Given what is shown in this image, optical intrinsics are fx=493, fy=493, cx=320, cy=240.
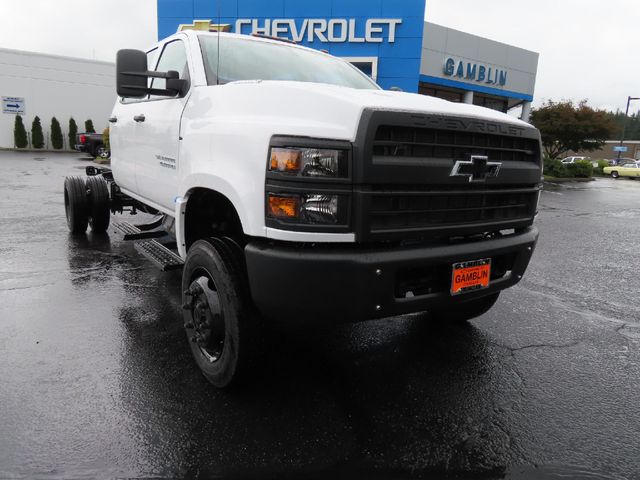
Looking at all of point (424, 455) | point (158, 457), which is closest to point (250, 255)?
point (158, 457)

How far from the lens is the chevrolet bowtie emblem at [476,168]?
258 cm

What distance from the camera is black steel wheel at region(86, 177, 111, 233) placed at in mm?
6559

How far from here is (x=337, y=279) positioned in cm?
231

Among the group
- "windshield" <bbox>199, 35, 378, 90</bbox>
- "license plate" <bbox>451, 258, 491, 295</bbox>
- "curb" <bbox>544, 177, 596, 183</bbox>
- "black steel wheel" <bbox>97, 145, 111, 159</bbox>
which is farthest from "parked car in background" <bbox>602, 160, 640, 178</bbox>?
"license plate" <bbox>451, 258, 491, 295</bbox>

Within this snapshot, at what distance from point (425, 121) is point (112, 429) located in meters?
2.22

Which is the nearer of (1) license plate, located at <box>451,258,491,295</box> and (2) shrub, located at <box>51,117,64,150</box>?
(1) license plate, located at <box>451,258,491,295</box>

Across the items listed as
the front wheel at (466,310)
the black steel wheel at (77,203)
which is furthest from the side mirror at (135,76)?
the black steel wheel at (77,203)

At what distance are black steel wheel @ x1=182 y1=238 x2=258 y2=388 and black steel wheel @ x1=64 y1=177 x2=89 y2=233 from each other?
13.9 ft

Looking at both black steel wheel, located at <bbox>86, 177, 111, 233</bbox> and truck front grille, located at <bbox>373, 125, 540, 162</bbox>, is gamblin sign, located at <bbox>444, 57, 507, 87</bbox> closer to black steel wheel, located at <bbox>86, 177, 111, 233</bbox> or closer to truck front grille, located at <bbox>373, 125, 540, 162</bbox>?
black steel wheel, located at <bbox>86, 177, 111, 233</bbox>

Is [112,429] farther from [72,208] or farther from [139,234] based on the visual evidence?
[72,208]

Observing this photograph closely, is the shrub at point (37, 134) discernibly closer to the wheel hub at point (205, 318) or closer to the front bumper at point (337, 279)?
the wheel hub at point (205, 318)

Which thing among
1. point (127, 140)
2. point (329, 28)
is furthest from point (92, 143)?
point (127, 140)

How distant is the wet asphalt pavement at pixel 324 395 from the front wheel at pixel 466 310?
4.3 inches

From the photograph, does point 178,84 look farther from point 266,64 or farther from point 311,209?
point 311,209
